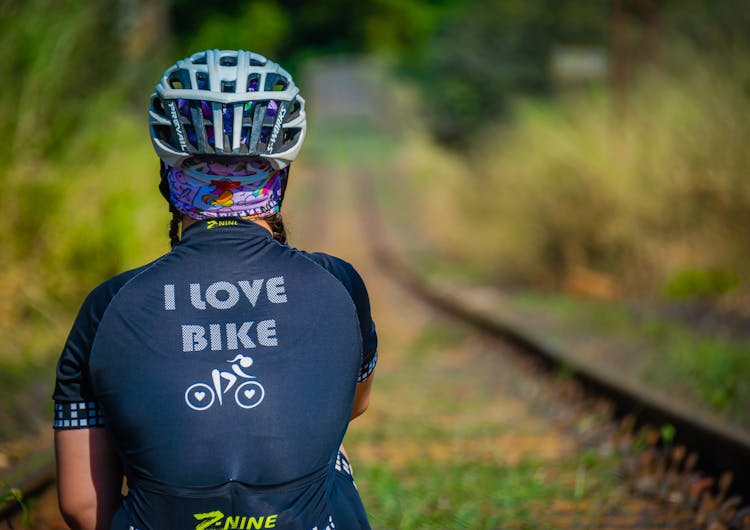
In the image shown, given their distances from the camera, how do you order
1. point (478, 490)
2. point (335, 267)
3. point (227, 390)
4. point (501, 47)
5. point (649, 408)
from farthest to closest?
point (501, 47)
point (649, 408)
point (478, 490)
point (335, 267)
point (227, 390)

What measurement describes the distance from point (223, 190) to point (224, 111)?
7.9 inches

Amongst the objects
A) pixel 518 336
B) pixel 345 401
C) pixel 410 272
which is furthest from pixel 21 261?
pixel 410 272

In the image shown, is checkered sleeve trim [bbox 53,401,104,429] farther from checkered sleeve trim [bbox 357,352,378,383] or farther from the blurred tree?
the blurred tree

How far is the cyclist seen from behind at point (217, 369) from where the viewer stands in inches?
84.1

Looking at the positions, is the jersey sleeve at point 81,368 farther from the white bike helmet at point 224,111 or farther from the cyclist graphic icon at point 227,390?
the white bike helmet at point 224,111

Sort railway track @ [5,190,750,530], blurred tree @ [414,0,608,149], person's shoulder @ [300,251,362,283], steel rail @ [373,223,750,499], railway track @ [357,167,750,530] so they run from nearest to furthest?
1. person's shoulder @ [300,251,362,283]
2. railway track @ [5,190,750,530]
3. railway track @ [357,167,750,530]
4. steel rail @ [373,223,750,499]
5. blurred tree @ [414,0,608,149]

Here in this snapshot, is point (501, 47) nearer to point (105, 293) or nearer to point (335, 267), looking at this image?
point (335, 267)

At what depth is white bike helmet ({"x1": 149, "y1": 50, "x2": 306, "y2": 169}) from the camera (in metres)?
2.46

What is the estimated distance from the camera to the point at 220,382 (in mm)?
2152

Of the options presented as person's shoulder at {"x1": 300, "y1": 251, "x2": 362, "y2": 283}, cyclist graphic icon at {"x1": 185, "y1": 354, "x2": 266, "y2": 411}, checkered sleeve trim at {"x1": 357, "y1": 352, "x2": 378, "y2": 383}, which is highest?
person's shoulder at {"x1": 300, "y1": 251, "x2": 362, "y2": 283}

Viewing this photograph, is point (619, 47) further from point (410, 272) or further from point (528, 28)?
point (528, 28)

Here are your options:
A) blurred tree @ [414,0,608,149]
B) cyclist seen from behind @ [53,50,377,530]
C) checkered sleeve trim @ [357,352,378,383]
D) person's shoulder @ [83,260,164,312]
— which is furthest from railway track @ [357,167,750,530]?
blurred tree @ [414,0,608,149]


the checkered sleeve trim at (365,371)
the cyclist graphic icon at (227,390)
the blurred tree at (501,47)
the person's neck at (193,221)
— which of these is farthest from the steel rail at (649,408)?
the blurred tree at (501,47)

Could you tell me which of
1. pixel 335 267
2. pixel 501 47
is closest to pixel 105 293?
pixel 335 267
